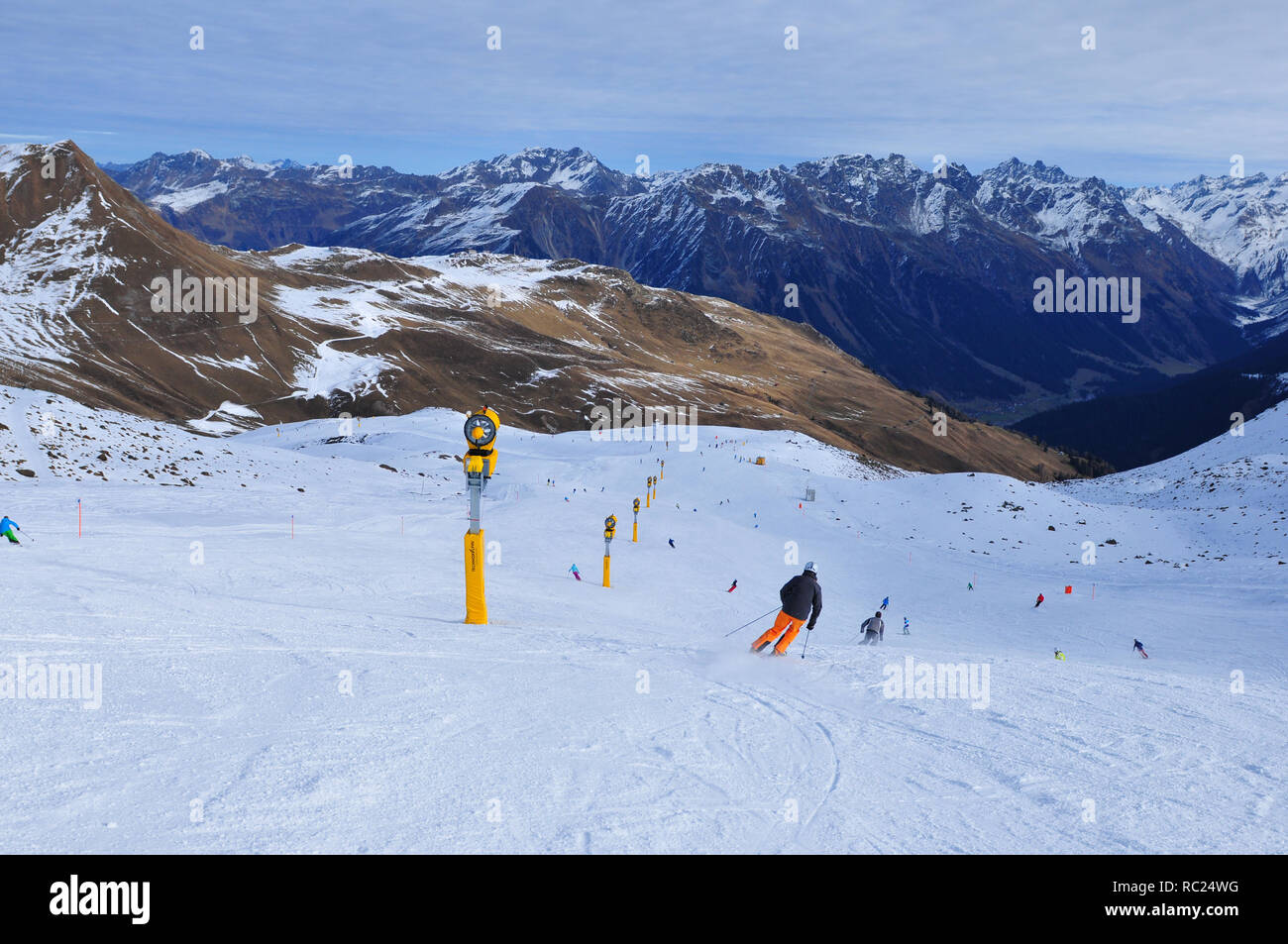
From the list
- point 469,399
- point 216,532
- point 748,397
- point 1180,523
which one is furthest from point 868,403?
point 216,532

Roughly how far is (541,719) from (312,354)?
436 ft

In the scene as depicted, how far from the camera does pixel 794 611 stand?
13055 mm

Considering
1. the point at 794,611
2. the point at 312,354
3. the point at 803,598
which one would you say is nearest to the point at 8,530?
the point at 794,611

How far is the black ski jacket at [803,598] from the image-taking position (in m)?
13.0

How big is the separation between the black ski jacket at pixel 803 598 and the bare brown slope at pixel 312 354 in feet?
292

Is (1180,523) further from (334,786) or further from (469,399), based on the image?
(469,399)

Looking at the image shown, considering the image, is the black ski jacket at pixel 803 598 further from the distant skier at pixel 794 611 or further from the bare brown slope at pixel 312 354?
the bare brown slope at pixel 312 354

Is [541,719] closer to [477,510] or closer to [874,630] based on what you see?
[477,510]

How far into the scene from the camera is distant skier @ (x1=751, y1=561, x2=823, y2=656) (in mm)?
13016

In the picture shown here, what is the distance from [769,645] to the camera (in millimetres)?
13570

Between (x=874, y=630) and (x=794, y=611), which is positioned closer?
(x=794, y=611)

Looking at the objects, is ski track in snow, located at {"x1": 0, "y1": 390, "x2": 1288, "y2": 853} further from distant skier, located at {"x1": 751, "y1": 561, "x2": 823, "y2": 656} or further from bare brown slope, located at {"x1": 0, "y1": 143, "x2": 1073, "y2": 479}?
bare brown slope, located at {"x1": 0, "y1": 143, "x2": 1073, "y2": 479}
